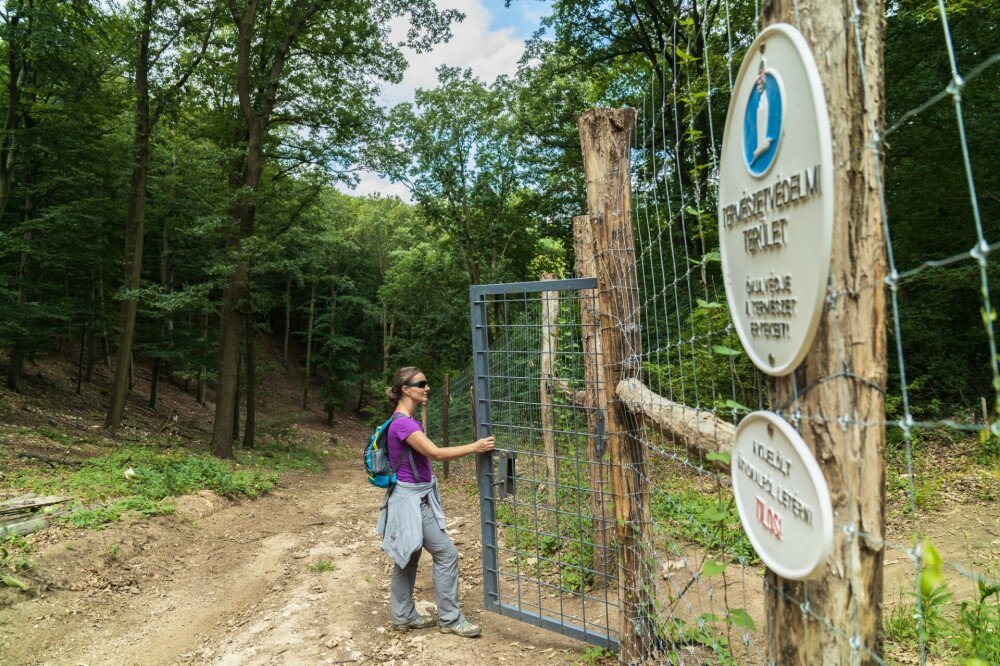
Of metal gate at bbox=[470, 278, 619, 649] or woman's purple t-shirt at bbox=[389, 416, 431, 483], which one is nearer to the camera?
metal gate at bbox=[470, 278, 619, 649]

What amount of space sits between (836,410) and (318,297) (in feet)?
100

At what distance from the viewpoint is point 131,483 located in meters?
7.71

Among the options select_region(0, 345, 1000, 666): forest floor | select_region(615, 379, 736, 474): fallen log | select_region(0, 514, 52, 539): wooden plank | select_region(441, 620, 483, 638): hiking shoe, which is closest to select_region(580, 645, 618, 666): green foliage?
select_region(0, 345, 1000, 666): forest floor

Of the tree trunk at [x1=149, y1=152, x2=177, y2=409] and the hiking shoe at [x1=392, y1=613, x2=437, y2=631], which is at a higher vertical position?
the tree trunk at [x1=149, y1=152, x2=177, y2=409]

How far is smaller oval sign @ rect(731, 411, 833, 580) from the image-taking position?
1166mm

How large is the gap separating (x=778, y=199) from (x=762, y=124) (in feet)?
0.56

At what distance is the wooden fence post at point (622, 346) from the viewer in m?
3.27

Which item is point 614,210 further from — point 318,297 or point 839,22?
point 318,297

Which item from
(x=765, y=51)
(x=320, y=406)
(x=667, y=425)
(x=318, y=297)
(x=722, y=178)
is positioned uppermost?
(x=318, y=297)

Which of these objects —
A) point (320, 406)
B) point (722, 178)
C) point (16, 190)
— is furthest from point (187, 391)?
point (722, 178)

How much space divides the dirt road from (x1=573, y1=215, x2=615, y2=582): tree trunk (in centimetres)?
77

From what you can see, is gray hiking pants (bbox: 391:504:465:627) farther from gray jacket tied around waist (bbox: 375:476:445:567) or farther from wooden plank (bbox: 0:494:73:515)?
wooden plank (bbox: 0:494:73:515)

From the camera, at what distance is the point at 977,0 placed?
8156 mm

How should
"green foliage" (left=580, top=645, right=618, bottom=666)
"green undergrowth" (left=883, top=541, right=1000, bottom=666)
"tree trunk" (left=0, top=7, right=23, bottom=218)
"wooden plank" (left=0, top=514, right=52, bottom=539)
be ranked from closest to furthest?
"green undergrowth" (left=883, top=541, right=1000, bottom=666) < "green foliage" (left=580, top=645, right=618, bottom=666) < "wooden plank" (left=0, top=514, right=52, bottom=539) < "tree trunk" (left=0, top=7, right=23, bottom=218)
